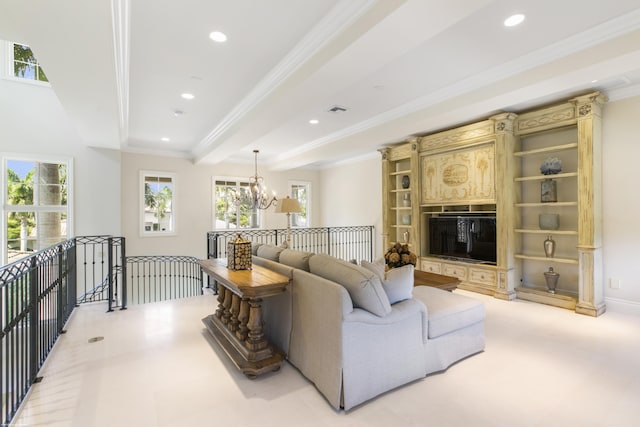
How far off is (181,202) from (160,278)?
6.02 ft

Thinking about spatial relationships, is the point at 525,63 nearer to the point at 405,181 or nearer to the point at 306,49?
the point at 306,49

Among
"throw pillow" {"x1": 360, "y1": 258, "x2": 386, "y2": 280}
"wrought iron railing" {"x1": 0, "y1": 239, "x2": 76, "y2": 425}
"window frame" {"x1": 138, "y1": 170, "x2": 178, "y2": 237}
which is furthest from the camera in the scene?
"window frame" {"x1": 138, "y1": 170, "x2": 178, "y2": 237}

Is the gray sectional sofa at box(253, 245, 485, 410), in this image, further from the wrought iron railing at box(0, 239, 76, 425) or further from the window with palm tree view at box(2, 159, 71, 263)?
the window with palm tree view at box(2, 159, 71, 263)

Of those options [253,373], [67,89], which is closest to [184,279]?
[67,89]

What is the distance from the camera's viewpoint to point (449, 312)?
8.87 ft

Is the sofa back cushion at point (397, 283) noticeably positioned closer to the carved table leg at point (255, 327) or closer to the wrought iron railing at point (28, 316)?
the carved table leg at point (255, 327)

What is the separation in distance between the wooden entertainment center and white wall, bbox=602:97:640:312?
0.16 meters

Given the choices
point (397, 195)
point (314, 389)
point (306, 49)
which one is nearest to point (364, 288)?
point (314, 389)

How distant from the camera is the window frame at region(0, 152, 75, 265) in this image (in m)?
5.24

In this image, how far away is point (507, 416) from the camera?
204 centimetres

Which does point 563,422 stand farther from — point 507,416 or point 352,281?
point 352,281

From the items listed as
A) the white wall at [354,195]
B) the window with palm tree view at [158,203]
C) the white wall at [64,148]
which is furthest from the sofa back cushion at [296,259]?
the window with palm tree view at [158,203]

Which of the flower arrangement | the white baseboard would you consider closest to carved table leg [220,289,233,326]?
the flower arrangement

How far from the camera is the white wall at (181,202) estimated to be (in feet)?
22.8
